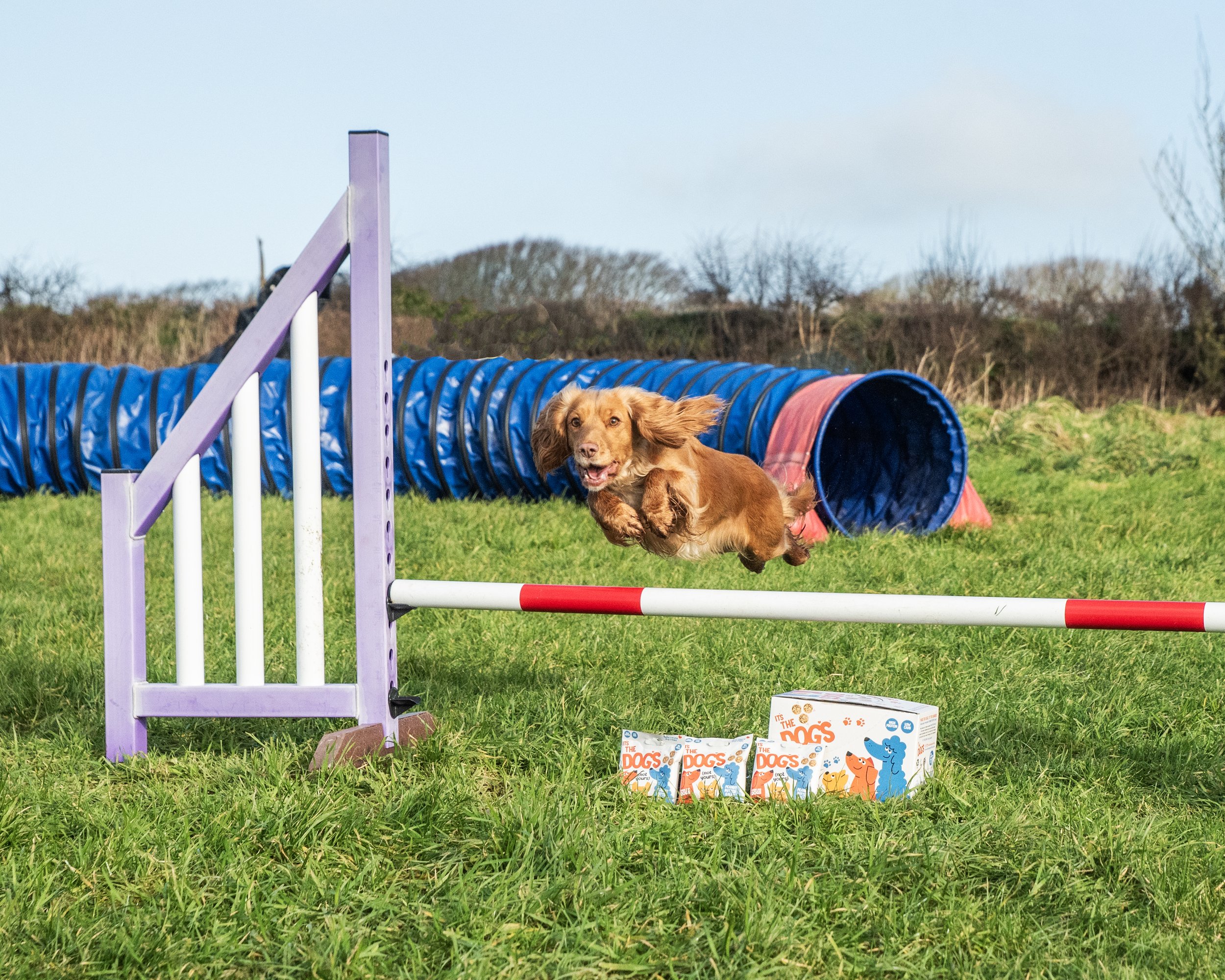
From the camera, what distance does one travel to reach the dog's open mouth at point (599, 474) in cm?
157

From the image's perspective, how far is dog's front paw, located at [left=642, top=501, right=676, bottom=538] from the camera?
62.5 inches

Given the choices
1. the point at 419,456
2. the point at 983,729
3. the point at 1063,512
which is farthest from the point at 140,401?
the point at 983,729

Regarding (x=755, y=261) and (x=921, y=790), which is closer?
(x=755, y=261)

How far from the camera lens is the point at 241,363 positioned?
304cm

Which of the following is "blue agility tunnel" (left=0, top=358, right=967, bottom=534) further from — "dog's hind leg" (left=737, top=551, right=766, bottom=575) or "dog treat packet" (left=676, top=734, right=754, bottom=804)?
"dog treat packet" (left=676, top=734, right=754, bottom=804)

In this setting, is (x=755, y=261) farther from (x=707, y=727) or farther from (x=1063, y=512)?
(x=1063, y=512)

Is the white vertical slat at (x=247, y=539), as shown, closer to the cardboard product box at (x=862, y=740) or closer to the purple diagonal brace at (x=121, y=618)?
the purple diagonal brace at (x=121, y=618)

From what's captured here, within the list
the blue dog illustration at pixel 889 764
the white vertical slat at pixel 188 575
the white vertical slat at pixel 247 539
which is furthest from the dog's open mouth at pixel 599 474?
the white vertical slat at pixel 188 575

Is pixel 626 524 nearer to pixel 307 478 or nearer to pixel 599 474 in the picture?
pixel 599 474

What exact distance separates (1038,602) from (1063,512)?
433 centimetres

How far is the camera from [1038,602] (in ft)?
8.30

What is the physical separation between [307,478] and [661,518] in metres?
1.69

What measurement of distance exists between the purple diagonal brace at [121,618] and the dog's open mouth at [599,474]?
1.99m

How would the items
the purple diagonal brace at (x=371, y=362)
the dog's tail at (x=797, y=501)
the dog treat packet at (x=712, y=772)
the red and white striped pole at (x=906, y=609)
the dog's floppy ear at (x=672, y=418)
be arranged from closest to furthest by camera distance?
the dog's floppy ear at (x=672, y=418), the dog's tail at (x=797, y=501), the red and white striped pole at (x=906, y=609), the dog treat packet at (x=712, y=772), the purple diagonal brace at (x=371, y=362)
